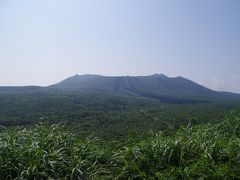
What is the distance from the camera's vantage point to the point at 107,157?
4984mm

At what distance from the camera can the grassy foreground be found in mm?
4195

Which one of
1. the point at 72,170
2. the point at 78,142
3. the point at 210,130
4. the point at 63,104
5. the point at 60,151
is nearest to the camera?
the point at 72,170

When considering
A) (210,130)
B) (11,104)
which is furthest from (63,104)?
(210,130)

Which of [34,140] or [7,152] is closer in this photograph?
[7,152]

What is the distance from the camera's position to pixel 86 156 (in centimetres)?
482

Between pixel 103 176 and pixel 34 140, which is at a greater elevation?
pixel 34 140

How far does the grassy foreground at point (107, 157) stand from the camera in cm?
420

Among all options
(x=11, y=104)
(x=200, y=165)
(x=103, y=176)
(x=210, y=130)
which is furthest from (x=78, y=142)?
(x=11, y=104)

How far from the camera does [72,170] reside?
13.6 feet

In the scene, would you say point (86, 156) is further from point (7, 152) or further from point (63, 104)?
point (63, 104)

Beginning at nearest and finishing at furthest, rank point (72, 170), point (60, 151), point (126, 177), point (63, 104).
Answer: point (72, 170) → point (126, 177) → point (60, 151) → point (63, 104)

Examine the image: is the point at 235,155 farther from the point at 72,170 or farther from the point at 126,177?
the point at 72,170

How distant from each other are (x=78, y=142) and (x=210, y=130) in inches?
128

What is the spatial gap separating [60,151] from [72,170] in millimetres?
681
